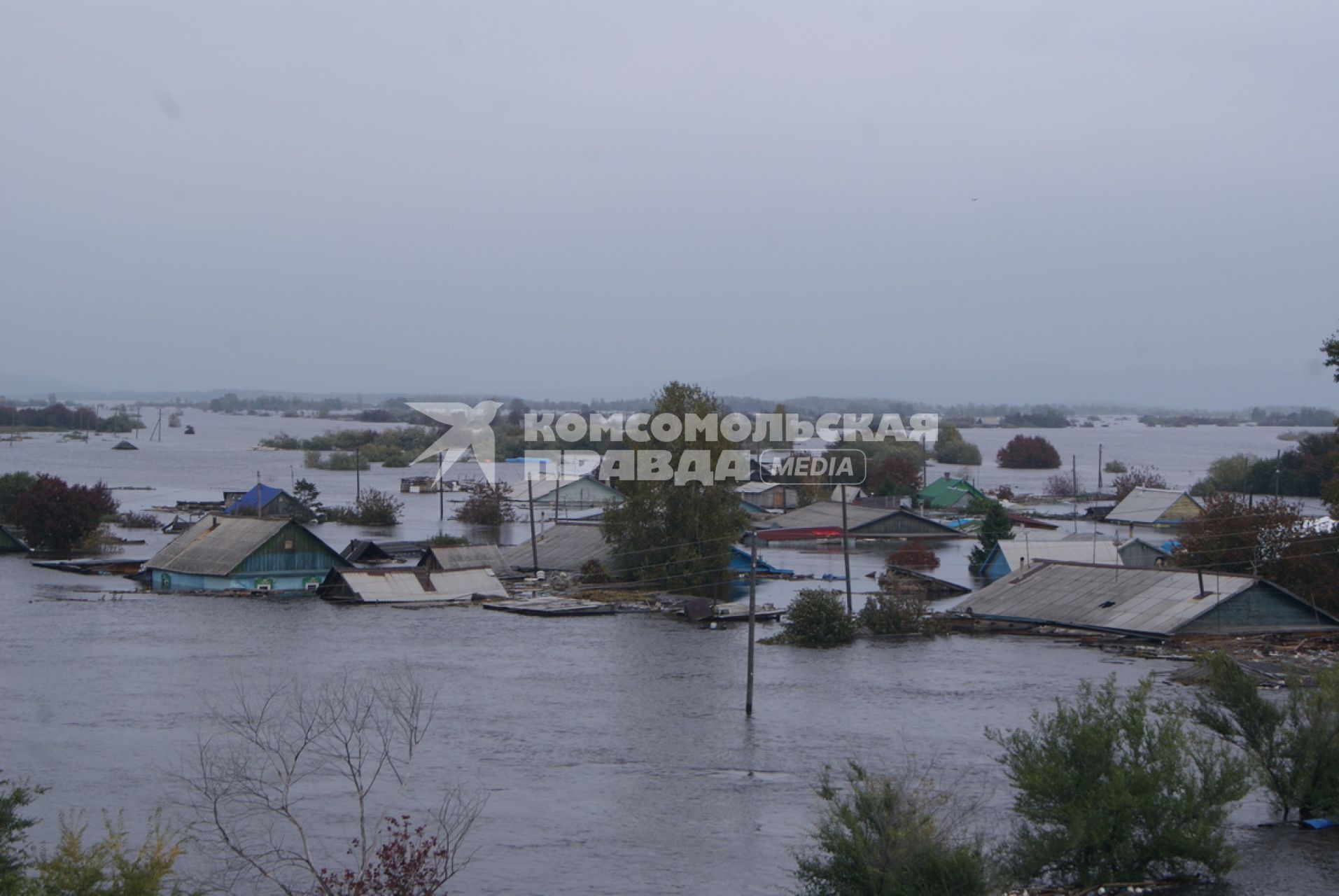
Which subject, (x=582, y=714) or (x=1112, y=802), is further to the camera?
(x=582, y=714)

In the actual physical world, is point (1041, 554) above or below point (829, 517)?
below

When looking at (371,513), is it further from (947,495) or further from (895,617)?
(895,617)

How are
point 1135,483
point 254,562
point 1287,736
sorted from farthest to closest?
point 1135,483 < point 254,562 < point 1287,736

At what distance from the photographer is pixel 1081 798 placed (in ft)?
24.8

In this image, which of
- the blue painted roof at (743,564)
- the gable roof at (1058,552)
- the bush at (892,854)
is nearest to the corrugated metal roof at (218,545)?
the blue painted roof at (743,564)

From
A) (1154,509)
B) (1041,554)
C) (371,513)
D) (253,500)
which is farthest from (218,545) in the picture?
(1154,509)

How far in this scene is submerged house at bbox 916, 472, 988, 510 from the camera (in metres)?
40.1

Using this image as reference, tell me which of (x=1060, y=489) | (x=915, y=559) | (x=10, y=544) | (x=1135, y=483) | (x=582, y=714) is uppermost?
(x=1135, y=483)

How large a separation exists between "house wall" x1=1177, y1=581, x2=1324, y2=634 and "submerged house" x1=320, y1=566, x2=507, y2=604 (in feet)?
36.7

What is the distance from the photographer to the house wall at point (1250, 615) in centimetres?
1733

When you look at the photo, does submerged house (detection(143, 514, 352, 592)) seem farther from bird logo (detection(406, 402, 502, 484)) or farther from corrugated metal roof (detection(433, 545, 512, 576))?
bird logo (detection(406, 402, 502, 484))

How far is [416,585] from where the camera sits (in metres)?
22.4

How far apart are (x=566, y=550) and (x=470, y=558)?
2724 mm

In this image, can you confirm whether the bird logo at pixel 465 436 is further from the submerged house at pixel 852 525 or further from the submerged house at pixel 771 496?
the submerged house at pixel 852 525
